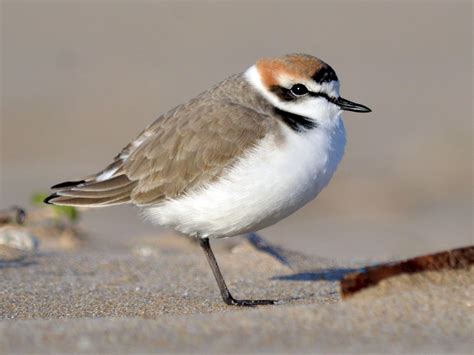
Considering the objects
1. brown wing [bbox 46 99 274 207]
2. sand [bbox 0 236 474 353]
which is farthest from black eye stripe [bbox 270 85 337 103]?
sand [bbox 0 236 474 353]

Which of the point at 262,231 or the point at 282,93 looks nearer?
the point at 282,93

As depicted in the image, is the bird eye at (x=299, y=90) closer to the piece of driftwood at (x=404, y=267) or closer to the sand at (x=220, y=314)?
the sand at (x=220, y=314)

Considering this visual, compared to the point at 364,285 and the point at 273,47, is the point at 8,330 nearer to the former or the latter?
the point at 364,285

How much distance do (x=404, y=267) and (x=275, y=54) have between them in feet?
43.9

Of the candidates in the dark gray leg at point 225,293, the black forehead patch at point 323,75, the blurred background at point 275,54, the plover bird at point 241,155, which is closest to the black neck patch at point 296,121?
the plover bird at point 241,155

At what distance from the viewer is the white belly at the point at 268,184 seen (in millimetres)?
5336

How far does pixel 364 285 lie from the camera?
4.54 metres

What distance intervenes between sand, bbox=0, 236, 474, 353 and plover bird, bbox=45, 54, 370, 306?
18.9 inches

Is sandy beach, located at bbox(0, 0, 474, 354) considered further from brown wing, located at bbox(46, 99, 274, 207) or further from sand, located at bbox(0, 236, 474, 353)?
brown wing, located at bbox(46, 99, 274, 207)

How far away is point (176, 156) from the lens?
18.9 ft

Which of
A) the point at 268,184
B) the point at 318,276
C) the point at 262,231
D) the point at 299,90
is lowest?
the point at 262,231

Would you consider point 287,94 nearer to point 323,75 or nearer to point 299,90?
point 299,90

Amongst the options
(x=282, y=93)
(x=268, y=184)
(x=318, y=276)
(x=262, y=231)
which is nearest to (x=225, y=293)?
(x=268, y=184)

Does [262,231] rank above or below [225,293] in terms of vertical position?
below
